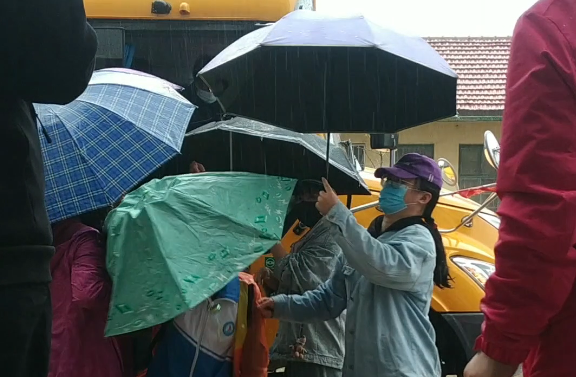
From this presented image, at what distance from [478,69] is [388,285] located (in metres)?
15.5

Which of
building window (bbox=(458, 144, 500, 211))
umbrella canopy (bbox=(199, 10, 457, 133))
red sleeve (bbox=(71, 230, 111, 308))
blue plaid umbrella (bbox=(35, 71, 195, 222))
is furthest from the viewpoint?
building window (bbox=(458, 144, 500, 211))

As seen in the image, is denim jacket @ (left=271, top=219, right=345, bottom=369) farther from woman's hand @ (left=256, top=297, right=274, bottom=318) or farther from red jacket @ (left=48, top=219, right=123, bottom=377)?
red jacket @ (left=48, top=219, right=123, bottom=377)

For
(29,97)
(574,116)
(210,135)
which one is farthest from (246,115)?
(574,116)

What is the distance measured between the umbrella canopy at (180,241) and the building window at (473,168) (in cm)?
1358

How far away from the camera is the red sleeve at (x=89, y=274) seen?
108 inches

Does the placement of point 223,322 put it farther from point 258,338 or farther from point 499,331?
point 499,331

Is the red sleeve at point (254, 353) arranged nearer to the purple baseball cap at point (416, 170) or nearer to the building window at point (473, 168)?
the purple baseball cap at point (416, 170)

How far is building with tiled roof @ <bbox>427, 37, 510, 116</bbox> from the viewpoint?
50.9ft

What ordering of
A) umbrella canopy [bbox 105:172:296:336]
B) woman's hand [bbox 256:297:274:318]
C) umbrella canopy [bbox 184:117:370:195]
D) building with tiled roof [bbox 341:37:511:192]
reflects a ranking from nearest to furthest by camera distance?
umbrella canopy [bbox 105:172:296:336]
woman's hand [bbox 256:297:274:318]
umbrella canopy [bbox 184:117:370:195]
building with tiled roof [bbox 341:37:511:192]

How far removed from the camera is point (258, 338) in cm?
311

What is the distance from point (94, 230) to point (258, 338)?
0.83 meters

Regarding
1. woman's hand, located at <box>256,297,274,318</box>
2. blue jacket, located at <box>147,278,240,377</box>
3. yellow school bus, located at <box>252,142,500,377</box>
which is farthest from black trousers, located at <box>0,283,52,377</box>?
yellow school bus, located at <box>252,142,500,377</box>

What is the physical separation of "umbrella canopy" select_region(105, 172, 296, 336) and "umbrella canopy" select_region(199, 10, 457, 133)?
2.37 ft

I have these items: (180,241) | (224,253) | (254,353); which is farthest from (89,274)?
(254,353)
